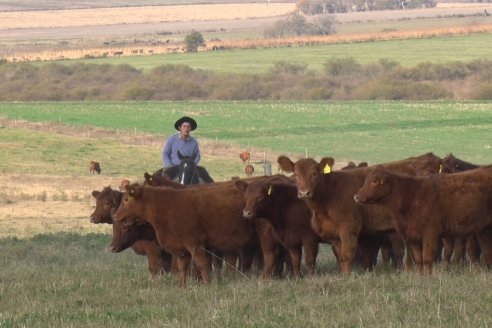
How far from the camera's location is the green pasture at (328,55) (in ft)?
271

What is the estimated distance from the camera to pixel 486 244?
540 inches

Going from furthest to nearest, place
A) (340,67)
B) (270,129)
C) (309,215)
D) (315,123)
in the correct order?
(340,67) → (315,123) → (270,129) → (309,215)

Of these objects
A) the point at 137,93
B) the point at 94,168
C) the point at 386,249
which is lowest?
the point at 94,168

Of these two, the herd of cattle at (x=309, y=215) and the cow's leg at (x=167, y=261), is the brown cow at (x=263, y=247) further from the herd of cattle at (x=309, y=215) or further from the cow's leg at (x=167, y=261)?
the cow's leg at (x=167, y=261)

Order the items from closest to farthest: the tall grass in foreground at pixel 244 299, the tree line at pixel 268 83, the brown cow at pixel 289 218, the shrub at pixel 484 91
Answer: the tall grass in foreground at pixel 244 299 → the brown cow at pixel 289 218 → the shrub at pixel 484 91 → the tree line at pixel 268 83

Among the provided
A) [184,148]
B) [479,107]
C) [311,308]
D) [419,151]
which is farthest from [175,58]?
[311,308]

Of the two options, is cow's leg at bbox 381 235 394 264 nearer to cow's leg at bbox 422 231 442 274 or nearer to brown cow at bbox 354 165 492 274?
brown cow at bbox 354 165 492 274

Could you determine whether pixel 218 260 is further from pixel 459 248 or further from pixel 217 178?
pixel 217 178

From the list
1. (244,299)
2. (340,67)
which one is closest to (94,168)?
(244,299)

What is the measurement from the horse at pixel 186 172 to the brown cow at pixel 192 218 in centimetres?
290

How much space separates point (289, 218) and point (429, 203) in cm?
167

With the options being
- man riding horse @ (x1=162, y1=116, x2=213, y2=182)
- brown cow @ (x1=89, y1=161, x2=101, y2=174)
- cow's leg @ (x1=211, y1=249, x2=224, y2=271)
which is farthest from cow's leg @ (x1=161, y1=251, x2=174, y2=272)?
brown cow @ (x1=89, y1=161, x2=101, y2=174)

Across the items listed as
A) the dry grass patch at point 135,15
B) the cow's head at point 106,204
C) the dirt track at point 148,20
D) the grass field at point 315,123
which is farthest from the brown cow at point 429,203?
the dry grass patch at point 135,15

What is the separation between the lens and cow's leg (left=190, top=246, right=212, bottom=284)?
1341cm
